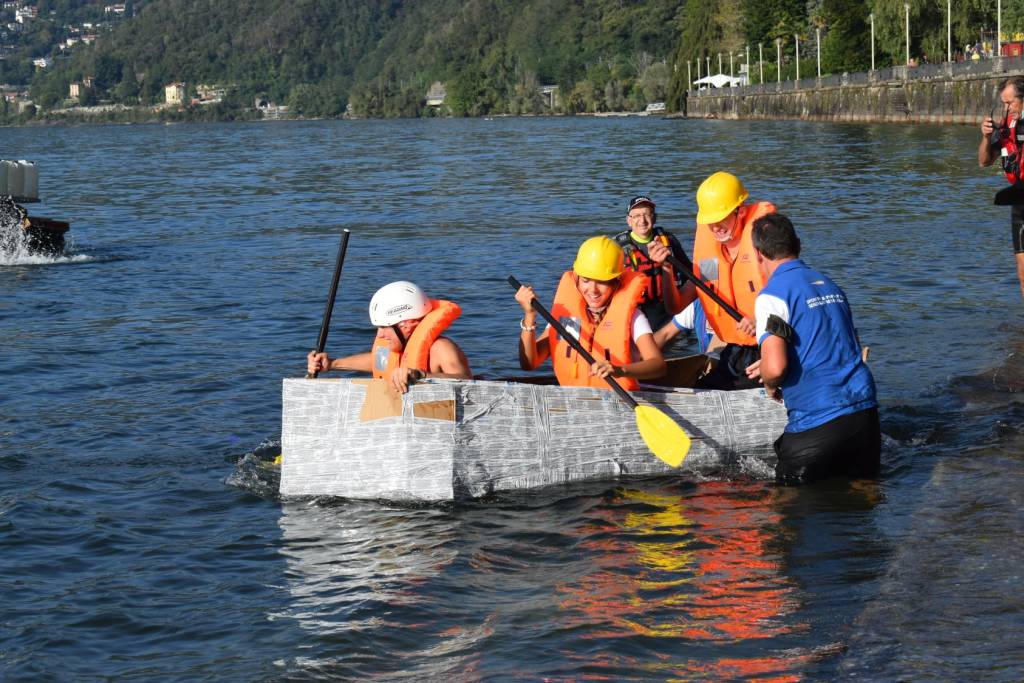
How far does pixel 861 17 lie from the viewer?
93875mm

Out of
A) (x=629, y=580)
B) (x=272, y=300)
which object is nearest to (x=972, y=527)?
(x=629, y=580)

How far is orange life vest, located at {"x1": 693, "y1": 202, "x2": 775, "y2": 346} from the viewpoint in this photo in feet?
30.5

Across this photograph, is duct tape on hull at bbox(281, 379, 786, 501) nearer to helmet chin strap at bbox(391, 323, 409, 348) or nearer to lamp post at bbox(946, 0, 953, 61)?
helmet chin strap at bbox(391, 323, 409, 348)

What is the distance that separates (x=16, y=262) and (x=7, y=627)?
1784 cm

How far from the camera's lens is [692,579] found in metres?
7.22

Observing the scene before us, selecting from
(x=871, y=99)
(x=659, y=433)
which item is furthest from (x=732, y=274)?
(x=871, y=99)

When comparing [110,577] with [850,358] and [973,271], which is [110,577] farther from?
[973,271]

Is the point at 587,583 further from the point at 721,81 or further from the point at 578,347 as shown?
the point at 721,81

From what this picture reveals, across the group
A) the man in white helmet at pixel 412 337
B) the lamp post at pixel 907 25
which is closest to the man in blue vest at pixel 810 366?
the man in white helmet at pixel 412 337

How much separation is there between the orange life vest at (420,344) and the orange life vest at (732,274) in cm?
200

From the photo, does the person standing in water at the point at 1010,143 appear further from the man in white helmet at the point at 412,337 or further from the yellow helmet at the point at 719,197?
the man in white helmet at the point at 412,337

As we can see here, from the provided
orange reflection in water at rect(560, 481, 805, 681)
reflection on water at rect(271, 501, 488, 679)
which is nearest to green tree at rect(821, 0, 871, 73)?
orange reflection in water at rect(560, 481, 805, 681)

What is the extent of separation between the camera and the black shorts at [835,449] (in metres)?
7.95

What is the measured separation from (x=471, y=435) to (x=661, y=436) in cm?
117
